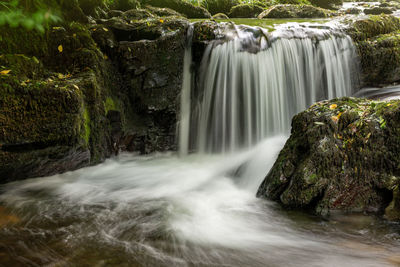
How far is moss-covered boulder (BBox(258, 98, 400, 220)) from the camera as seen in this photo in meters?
3.42

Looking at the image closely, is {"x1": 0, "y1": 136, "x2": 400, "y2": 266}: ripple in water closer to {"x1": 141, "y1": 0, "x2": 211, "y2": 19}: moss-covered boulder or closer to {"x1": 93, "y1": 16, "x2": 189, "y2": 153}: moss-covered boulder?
{"x1": 93, "y1": 16, "x2": 189, "y2": 153}: moss-covered boulder

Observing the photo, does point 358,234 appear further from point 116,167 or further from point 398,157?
point 116,167

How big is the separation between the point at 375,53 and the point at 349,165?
16.7 feet

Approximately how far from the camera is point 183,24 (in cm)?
614

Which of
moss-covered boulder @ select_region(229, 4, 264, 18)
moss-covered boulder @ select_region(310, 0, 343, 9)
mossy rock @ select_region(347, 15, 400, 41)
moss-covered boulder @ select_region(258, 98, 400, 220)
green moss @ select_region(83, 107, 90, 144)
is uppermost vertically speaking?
moss-covered boulder @ select_region(310, 0, 343, 9)

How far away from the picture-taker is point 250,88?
6.27 meters

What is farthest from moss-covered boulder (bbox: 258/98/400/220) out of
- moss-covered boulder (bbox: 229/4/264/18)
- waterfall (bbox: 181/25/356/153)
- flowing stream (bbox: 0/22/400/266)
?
moss-covered boulder (bbox: 229/4/264/18)

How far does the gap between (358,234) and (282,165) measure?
1.14 meters

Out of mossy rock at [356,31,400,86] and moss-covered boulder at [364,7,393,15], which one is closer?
mossy rock at [356,31,400,86]

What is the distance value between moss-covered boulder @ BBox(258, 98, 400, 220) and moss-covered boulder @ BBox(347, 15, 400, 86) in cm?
406

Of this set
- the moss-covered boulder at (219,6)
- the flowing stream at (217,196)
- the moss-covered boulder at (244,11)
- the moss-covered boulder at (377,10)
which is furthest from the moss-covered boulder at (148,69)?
the moss-covered boulder at (377,10)

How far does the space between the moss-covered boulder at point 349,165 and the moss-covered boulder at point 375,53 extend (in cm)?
406

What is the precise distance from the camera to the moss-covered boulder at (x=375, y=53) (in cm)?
710

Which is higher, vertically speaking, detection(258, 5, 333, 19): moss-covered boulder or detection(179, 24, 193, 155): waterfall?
detection(258, 5, 333, 19): moss-covered boulder
